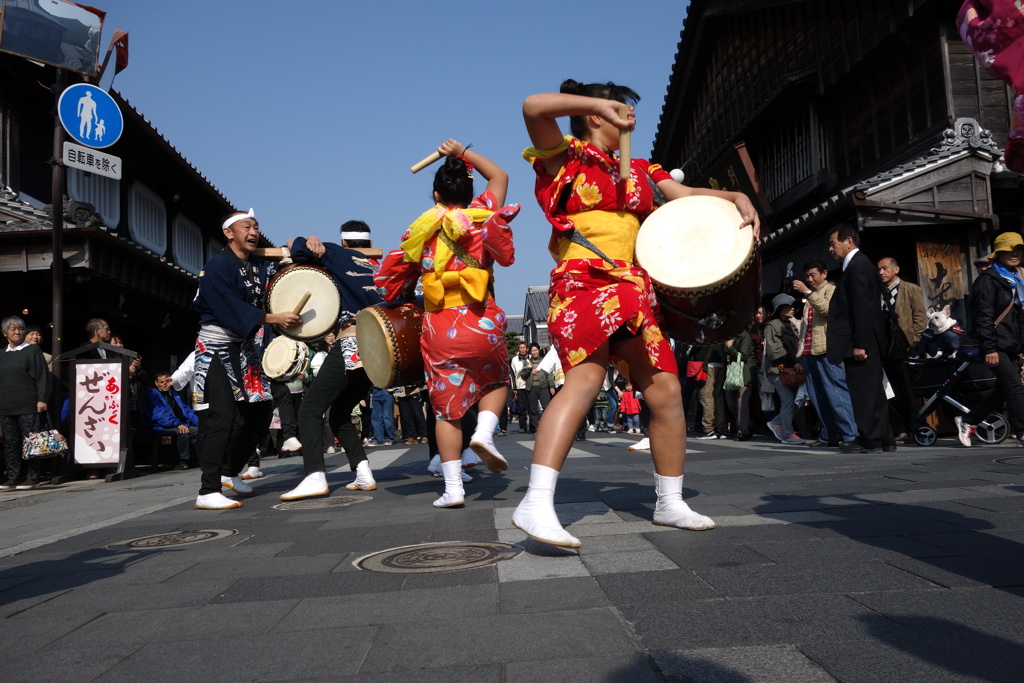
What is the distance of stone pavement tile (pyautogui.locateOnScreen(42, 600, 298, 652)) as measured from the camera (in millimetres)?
2260

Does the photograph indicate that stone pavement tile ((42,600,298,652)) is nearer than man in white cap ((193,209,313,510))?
Yes

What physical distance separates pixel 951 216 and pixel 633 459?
5785 millimetres

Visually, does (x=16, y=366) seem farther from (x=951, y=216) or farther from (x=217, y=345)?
(x=951, y=216)

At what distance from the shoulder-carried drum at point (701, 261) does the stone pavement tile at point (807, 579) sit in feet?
3.98

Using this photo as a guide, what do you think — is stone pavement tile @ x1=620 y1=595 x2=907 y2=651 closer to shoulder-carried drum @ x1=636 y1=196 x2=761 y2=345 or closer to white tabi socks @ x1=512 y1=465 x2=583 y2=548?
white tabi socks @ x1=512 y1=465 x2=583 y2=548

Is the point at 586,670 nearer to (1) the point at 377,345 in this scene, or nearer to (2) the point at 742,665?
(2) the point at 742,665

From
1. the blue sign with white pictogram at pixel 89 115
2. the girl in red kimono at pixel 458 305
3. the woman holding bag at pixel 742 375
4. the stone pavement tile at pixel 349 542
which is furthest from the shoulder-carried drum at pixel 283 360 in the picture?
the woman holding bag at pixel 742 375

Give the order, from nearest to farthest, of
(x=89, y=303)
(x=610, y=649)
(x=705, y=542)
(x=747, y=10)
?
(x=610, y=649) → (x=705, y=542) → (x=89, y=303) → (x=747, y=10)

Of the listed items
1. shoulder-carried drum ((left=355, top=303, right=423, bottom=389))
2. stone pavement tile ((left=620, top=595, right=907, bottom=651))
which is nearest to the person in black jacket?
shoulder-carried drum ((left=355, top=303, right=423, bottom=389))

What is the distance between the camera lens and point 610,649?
1.91 m

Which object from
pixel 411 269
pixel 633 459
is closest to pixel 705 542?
pixel 411 269

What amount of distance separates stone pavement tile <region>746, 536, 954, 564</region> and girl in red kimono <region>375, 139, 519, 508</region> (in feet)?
6.84

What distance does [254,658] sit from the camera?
2023mm

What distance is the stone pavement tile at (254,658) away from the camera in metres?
1.91
